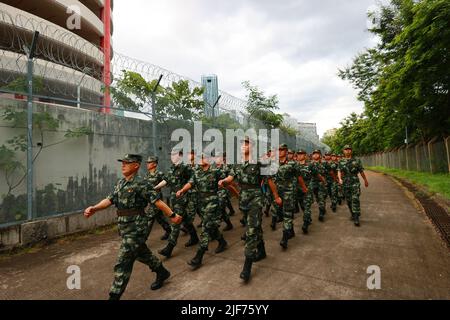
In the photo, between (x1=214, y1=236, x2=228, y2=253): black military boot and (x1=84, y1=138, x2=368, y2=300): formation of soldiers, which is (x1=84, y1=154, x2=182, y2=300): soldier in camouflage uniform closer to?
(x1=84, y1=138, x2=368, y2=300): formation of soldiers

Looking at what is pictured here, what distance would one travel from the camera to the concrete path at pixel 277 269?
310cm

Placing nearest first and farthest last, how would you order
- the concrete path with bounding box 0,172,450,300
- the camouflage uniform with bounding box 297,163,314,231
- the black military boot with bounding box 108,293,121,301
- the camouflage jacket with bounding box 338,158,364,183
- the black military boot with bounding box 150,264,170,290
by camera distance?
the black military boot with bounding box 108,293,121,301 < the concrete path with bounding box 0,172,450,300 < the black military boot with bounding box 150,264,170,290 < the camouflage uniform with bounding box 297,163,314,231 < the camouflage jacket with bounding box 338,158,364,183

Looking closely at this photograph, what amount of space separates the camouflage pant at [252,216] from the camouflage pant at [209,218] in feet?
1.83

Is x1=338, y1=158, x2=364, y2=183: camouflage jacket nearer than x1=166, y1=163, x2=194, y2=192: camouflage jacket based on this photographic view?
No

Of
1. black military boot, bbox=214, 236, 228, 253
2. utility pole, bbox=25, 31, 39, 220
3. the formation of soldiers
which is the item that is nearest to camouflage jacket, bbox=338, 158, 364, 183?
the formation of soldiers

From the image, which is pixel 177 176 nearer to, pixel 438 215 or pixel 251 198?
pixel 251 198

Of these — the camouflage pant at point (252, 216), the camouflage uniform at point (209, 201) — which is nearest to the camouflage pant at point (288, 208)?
the camouflage pant at point (252, 216)

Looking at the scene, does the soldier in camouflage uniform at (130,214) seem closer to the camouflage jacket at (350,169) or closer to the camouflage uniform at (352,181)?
the camouflage uniform at (352,181)

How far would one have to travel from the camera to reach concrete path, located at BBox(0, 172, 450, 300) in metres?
3.10

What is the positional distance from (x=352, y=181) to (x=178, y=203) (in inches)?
158

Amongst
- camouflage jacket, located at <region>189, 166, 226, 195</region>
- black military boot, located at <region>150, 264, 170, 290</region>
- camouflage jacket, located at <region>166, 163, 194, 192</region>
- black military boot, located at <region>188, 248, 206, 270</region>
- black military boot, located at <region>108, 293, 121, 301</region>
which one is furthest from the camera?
camouflage jacket, located at <region>166, 163, 194, 192</region>

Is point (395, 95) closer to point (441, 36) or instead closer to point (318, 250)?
point (441, 36)
